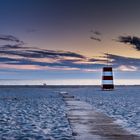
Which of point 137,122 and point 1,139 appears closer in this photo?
point 1,139

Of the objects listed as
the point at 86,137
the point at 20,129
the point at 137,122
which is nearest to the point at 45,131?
the point at 20,129

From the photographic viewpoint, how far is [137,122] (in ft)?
74.1

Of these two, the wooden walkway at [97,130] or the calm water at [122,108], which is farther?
the calm water at [122,108]

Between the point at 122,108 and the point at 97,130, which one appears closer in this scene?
the point at 97,130

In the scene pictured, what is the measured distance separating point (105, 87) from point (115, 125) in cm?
6275

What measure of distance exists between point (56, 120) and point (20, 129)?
4.49m

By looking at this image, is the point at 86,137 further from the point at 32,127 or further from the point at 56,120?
the point at 56,120

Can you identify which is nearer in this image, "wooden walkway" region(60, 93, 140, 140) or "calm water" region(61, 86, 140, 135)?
"wooden walkway" region(60, 93, 140, 140)

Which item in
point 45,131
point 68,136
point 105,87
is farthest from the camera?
point 105,87

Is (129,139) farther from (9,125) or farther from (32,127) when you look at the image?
(9,125)

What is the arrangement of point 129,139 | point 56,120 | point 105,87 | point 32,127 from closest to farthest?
point 129,139
point 32,127
point 56,120
point 105,87

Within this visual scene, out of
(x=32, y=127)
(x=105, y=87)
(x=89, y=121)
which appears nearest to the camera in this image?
(x=32, y=127)

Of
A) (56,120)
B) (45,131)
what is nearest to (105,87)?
(56,120)

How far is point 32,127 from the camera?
2077 centimetres
